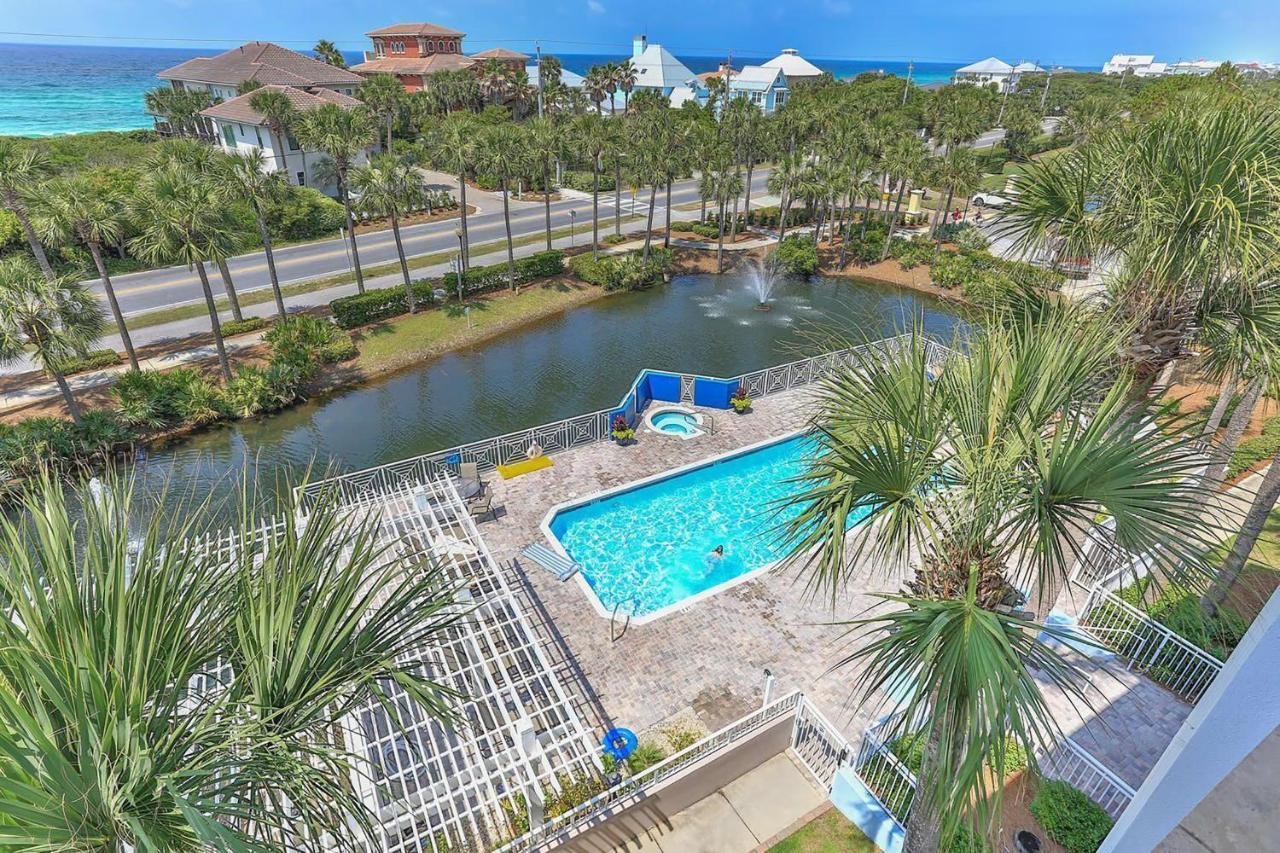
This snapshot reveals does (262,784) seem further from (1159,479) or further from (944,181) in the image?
(944,181)

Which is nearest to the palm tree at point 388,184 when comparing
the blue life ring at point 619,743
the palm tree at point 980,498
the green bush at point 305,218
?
the green bush at point 305,218

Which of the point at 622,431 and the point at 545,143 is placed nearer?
the point at 622,431

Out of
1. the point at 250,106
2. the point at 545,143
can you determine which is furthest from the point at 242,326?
the point at 250,106

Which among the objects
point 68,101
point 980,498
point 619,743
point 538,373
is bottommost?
point 538,373

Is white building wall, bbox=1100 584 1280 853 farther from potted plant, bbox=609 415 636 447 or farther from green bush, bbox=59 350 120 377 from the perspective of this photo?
green bush, bbox=59 350 120 377

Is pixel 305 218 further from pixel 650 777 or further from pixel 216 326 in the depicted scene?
pixel 650 777

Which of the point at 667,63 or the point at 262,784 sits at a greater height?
the point at 667,63

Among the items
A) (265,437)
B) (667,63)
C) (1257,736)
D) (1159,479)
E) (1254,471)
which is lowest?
(265,437)

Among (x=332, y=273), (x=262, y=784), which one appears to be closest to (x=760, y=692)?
(x=262, y=784)
